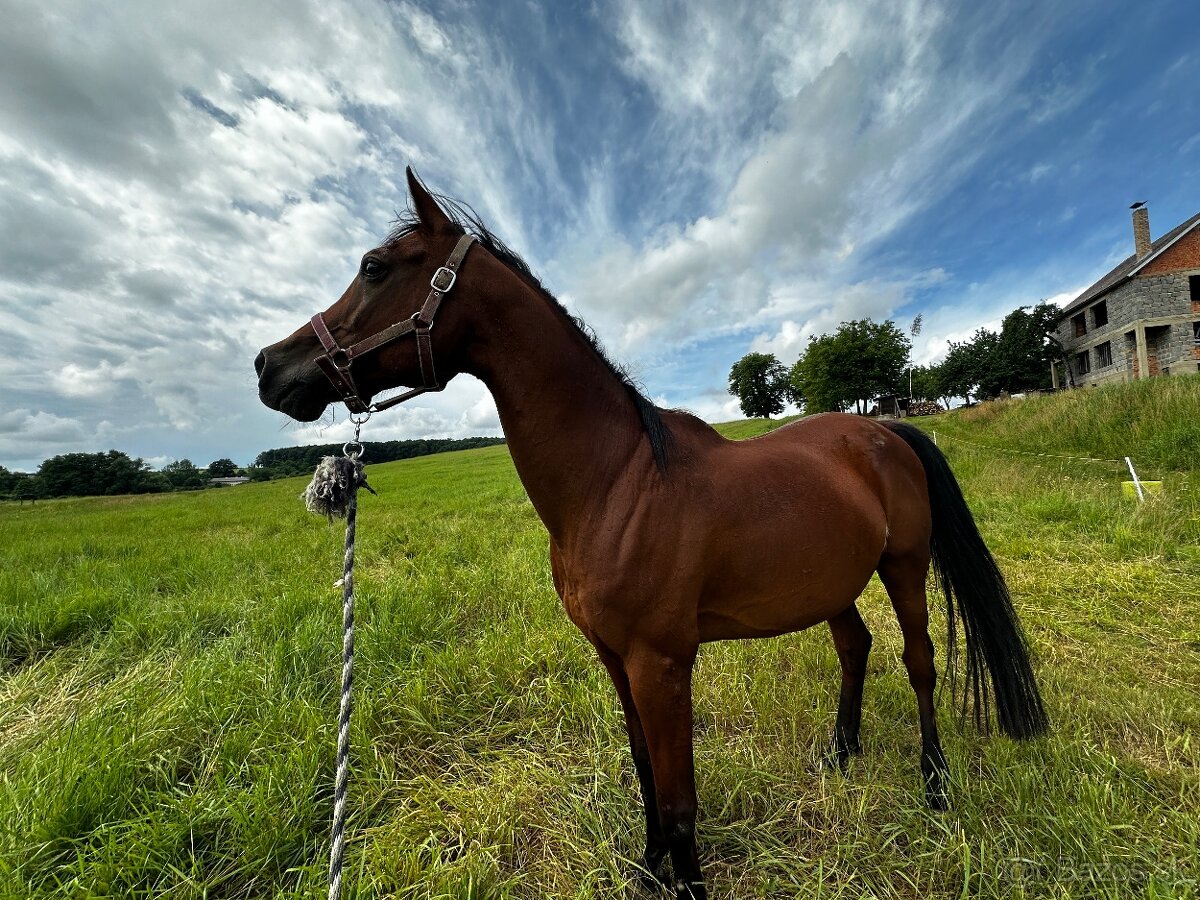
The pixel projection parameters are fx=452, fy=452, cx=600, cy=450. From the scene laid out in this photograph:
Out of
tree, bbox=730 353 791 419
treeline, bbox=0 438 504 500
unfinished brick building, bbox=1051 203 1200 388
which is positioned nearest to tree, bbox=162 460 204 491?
treeline, bbox=0 438 504 500

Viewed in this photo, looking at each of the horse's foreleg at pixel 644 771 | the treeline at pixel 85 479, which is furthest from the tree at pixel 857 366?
the treeline at pixel 85 479

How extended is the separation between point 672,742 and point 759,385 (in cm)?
5850

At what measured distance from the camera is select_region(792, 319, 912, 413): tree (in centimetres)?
3559

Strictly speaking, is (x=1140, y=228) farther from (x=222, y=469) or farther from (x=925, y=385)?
(x=222, y=469)

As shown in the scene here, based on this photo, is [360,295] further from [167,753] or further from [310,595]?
[310,595]

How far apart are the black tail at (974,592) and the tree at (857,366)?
3640 cm

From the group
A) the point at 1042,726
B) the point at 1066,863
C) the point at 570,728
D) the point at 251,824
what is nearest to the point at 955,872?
the point at 1066,863

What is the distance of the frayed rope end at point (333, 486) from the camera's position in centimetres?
183

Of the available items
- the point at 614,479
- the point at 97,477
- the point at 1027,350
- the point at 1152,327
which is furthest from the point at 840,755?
the point at 97,477

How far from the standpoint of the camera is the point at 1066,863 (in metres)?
1.90

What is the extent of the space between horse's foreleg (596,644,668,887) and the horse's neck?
0.68 metres

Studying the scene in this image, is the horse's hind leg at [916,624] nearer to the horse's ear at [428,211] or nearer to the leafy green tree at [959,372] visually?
the horse's ear at [428,211]

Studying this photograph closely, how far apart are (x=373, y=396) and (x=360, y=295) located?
0.38m

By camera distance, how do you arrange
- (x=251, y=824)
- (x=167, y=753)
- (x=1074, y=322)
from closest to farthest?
(x=251, y=824) < (x=167, y=753) < (x=1074, y=322)
